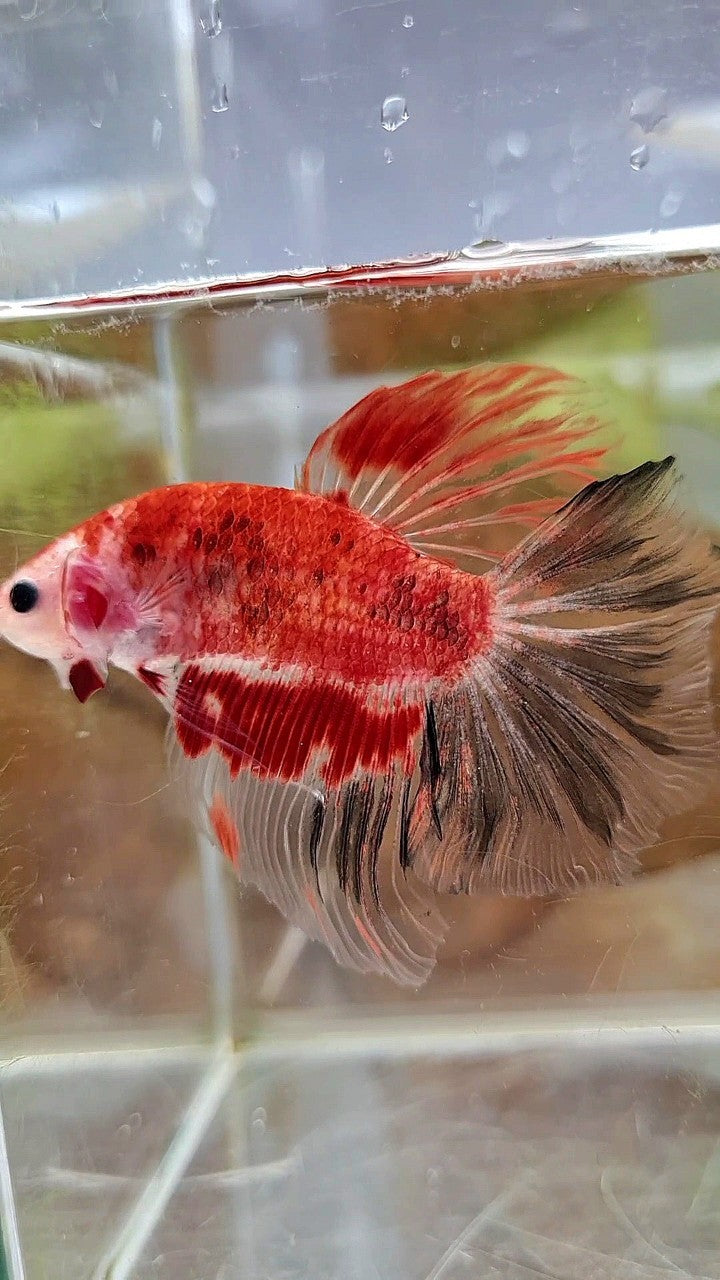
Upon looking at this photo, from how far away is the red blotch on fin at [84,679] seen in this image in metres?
0.74

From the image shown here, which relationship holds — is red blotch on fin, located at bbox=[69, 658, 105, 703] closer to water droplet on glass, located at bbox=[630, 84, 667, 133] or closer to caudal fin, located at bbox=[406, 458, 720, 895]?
caudal fin, located at bbox=[406, 458, 720, 895]

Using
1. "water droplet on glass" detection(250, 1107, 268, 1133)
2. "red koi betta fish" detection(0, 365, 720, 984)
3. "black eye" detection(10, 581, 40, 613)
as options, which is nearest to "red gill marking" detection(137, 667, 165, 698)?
"red koi betta fish" detection(0, 365, 720, 984)

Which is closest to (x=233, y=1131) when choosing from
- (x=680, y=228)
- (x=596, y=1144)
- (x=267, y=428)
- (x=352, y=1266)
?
(x=352, y=1266)

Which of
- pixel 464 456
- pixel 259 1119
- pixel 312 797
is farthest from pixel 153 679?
pixel 259 1119

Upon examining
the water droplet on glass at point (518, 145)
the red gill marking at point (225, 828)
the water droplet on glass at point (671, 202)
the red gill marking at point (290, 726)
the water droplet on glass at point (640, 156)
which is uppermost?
the water droplet on glass at point (518, 145)

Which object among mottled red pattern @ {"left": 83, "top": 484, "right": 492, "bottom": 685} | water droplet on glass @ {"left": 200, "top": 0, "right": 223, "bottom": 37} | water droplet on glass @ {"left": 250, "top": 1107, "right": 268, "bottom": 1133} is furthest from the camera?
water droplet on glass @ {"left": 250, "top": 1107, "right": 268, "bottom": 1133}

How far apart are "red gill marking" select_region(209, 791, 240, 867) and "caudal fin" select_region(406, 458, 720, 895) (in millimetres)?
165

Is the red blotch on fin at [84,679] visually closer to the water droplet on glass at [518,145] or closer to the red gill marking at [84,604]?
the red gill marking at [84,604]

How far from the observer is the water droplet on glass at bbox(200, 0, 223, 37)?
0.76 m

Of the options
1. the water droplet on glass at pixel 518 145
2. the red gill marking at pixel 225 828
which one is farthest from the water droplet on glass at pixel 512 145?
the red gill marking at pixel 225 828

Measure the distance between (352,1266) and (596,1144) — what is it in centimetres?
28

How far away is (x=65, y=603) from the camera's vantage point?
704 millimetres

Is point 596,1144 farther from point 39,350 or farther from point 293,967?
point 39,350

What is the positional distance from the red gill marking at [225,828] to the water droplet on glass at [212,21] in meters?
0.70
